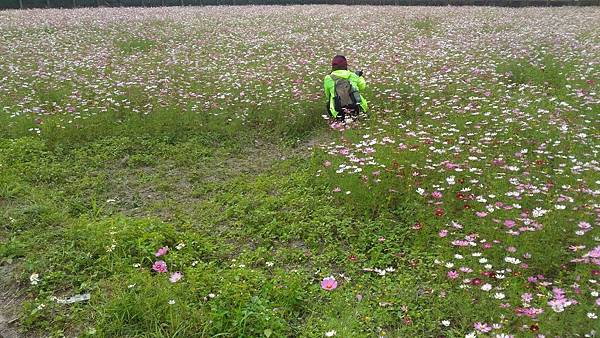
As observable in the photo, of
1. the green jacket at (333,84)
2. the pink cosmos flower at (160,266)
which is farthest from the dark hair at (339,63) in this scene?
the pink cosmos flower at (160,266)

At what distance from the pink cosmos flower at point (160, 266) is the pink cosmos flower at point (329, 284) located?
1.58 meters

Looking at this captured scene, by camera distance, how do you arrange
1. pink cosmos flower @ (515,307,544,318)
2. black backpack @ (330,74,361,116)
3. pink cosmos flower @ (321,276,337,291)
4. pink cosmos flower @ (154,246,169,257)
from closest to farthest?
pink cosmos flower @ (515,307,544,318)
pink cosmos flower @ (321,276,337,291)
pink cosmos flower @ (154,246,169,257)
black backpack @ (330,74,361,116)

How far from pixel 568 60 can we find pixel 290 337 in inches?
408

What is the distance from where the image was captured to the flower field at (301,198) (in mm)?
3990

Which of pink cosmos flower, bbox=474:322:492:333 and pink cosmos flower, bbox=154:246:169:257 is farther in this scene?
pink cosmos flower, bbox=154:246:169:257

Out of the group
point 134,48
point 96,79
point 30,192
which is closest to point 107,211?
point 30,192

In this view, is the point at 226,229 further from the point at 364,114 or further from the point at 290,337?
the point at 364,114

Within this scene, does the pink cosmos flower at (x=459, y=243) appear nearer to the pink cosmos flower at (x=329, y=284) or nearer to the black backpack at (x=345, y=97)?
the pink cosmos flower at (x=329, y=284)

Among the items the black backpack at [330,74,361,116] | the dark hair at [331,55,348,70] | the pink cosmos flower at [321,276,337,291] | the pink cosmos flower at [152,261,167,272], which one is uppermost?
the dark hair at [331,55,348,70]

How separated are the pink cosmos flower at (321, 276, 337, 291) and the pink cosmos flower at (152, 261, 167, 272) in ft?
5.18

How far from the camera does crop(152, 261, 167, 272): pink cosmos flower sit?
444 cm

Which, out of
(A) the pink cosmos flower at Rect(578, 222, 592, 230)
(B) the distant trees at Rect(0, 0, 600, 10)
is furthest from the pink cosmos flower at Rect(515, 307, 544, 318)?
(B) the distant trees at Rect(0, 0, 600, 10)

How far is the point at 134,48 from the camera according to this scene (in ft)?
48.0

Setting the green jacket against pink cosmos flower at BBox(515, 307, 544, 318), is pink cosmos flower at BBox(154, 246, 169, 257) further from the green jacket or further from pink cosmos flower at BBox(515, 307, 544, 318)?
the green jacket
